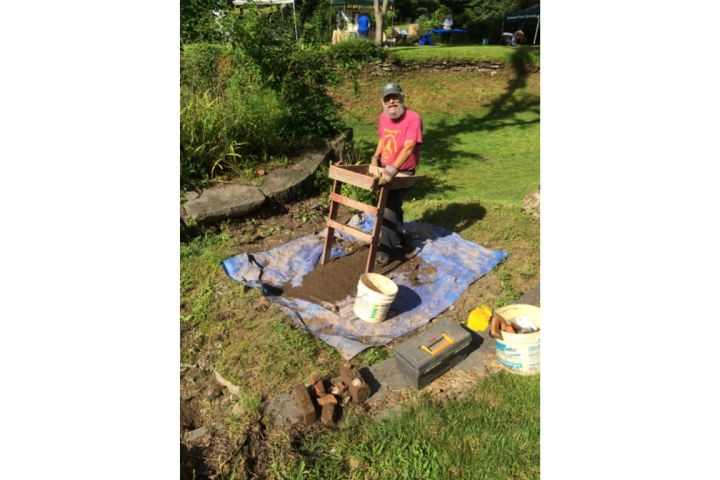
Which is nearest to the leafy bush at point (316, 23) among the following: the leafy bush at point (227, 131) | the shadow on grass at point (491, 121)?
the leafy bush at point (227, 131)

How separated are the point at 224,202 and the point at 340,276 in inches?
68.2

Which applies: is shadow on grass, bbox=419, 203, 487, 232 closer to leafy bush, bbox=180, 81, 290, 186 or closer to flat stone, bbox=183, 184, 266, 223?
flat stone, bbox=183, 184, 266, 223

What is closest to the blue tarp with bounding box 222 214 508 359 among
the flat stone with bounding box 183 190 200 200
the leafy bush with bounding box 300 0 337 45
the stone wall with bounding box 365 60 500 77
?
the flat stone with bounding box 183 190 200 200

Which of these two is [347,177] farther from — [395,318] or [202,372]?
[202,372]

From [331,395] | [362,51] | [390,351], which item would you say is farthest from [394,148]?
[362,51]

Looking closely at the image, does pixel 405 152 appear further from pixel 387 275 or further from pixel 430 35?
pixel 430 35

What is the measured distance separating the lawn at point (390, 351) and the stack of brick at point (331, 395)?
12cm

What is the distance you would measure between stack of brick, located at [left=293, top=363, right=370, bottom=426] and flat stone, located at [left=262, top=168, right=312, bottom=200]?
9.78ft

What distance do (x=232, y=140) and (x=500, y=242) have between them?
3.58 metres

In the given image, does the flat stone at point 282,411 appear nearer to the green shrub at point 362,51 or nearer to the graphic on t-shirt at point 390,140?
the graphic on t-shirt at point 390,140

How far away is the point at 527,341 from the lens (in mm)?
3053

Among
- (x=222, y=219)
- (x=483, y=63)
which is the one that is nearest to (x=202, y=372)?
(x=222, y=219)

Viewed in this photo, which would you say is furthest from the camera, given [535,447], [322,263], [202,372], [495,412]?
[322,263]

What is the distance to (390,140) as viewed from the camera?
14.0ft
